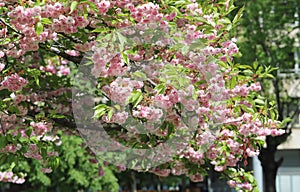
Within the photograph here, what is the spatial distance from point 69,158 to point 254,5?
989 centimetres

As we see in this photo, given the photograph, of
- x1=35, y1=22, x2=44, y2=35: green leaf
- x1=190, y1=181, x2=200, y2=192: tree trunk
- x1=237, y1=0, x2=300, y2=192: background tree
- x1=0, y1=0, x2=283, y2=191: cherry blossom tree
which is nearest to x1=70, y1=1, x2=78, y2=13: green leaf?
x1=0, y1=0, x2=283, y2=191: cherry blossom tree

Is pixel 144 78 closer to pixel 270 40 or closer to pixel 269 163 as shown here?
pixel 269 163

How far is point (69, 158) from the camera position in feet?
76.4

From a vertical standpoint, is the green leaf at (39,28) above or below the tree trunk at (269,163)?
below

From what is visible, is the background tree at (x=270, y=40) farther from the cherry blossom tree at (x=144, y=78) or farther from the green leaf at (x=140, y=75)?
the green leaf at (x=140, y=75)

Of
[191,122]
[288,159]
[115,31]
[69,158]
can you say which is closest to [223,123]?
[191,122]

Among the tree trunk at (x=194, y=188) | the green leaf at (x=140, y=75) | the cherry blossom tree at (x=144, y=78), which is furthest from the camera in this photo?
the tree trunk at (x=194, y=188)

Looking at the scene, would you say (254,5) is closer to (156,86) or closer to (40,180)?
(40,180)

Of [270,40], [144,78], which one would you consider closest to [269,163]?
[270,40]

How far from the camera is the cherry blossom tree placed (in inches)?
216

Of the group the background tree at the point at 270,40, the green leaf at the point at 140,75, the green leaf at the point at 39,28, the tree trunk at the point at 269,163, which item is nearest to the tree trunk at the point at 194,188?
the background tree at the point at 270,40

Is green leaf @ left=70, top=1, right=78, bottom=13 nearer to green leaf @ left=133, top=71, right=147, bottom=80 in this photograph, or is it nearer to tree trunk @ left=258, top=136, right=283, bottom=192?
green leaf @ left=133, top=71, right=147, bottom=80

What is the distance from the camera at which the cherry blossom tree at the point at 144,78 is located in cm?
548

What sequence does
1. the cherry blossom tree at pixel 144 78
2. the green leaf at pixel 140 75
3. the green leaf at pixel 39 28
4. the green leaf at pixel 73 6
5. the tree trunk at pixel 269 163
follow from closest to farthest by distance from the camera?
the green leaf at pixel 73 6
the green leaf at pixel 39 28
the cherry blossom tree at pixel 144 78
the green leaf at pixel 140 75
the tree trunk at pixel 269 163
